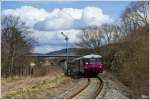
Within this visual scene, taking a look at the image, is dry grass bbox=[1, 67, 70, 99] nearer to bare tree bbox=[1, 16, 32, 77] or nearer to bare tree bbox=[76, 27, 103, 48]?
bare tree bbox=[1, 16, 32, 77]

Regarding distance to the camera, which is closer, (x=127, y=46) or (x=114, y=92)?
(x=114, y=92)

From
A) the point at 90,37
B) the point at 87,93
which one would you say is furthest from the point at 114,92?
the point at 90,37

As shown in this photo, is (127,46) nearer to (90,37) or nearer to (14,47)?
(14,47)

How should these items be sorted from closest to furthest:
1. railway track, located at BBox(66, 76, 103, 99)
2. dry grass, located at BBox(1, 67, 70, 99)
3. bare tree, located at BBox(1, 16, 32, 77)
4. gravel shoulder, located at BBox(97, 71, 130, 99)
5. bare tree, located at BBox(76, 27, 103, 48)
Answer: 1. dry grass, located at BBox(1, 67, 70, 99)
2. gravel shoulder, located at BBox(97, 71, 130, 99)
3. railway track, located at BBox(66, 76, 103, 99)
4. bare tree, located at BBox(1, 16, 32, 77)
5. bare tree, located at BBox(76, 27, 103, 48)

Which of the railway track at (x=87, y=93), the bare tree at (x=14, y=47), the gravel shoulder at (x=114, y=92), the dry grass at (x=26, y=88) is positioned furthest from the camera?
the bare tree at (x=14, y=47)

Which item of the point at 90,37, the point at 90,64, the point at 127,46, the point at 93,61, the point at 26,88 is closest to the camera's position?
the point at 26,88

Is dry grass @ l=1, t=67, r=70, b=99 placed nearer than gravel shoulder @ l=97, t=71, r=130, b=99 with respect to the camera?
Yes

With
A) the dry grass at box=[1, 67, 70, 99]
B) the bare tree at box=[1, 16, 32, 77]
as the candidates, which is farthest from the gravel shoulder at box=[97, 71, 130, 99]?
the bare tree at box=[1, 16, 32, 77]

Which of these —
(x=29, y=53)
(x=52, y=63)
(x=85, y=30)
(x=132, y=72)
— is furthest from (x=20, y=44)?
(x=85, y=30)

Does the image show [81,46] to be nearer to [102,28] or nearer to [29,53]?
[102,28]

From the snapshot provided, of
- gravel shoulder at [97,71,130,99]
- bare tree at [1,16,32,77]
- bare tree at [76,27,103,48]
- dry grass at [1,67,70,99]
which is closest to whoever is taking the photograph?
dry grass at [1,67,70,99]

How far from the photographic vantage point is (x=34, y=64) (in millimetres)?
42531

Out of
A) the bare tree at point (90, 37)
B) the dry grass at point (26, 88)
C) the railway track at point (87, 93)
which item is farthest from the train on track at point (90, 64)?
the bare tree at point (90, 37)

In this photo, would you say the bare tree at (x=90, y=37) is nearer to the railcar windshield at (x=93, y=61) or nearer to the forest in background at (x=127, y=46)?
the forest in background at (x=127, y=46)
